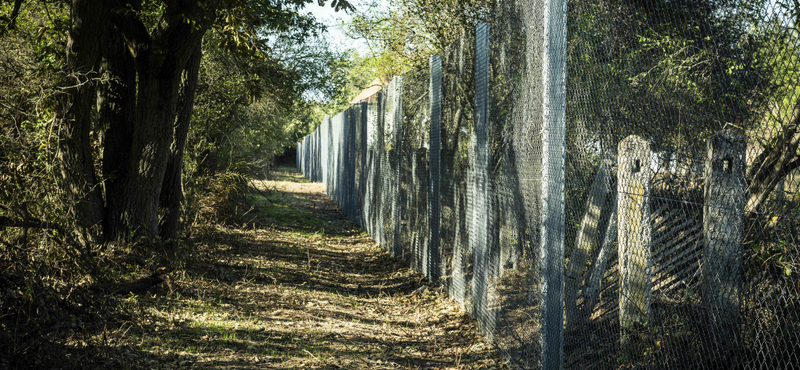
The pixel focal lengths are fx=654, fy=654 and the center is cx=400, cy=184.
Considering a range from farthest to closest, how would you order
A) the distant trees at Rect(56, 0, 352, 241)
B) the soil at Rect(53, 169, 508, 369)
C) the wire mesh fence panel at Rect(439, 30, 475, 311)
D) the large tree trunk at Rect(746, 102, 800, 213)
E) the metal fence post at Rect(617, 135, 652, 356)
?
1. the distant trees at Rect(56, 0, 352, 241)
2. the wire mesh fence panel at Rect(439, 30, 475, 311)
3. the soil at Rect(53, 169, 508, 369)
4. the metal fence post at Rect(617, 135, 652, 356)
5. the large tree trunk at Rect(746, 102, 800, 213)

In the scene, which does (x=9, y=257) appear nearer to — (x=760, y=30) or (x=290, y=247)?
(x=760, y=30)

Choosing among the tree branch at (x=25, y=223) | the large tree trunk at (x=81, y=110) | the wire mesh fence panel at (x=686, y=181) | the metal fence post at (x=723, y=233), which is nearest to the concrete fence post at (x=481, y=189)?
the wire mesh fence panel at (x=686, y=181)

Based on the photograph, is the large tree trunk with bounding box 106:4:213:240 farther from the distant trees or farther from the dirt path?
the dirt path

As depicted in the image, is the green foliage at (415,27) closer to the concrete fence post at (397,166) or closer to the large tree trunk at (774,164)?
the concrete fence post at (397,166)

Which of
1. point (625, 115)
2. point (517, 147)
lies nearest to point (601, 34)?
point (625, 115)

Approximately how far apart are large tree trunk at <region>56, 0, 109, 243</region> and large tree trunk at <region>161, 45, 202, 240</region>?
3.91 ft

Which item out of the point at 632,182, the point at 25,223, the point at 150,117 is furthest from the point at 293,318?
the point at 632,182

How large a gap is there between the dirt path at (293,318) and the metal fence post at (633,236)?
75.9 inches

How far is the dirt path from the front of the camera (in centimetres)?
504

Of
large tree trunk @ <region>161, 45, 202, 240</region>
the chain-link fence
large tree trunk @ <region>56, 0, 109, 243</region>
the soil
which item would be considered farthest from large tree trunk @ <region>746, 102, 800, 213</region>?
large tree trunk @ <region>161, 45, 202, 240</region>

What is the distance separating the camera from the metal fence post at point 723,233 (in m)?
2.20

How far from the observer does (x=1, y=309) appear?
3.82m

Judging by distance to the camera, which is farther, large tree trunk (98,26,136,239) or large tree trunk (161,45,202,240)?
large tree trunk (161,45,202,240)

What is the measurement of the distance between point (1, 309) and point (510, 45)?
3.64 m
